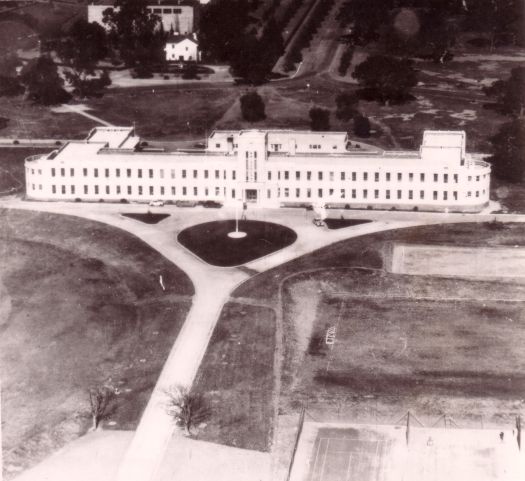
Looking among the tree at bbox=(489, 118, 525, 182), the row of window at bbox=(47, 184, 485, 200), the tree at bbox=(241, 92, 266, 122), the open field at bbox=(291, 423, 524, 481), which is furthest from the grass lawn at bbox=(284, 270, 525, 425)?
the tree at bbox=(241, 92, 266, 122)

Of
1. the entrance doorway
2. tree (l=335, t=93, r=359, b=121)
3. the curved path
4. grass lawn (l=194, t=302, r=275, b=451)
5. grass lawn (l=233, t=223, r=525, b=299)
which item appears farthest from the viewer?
tree (l=335, t=93, r=359, b=121)

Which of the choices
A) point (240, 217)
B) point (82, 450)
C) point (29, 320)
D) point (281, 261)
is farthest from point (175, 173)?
point (82, 450)

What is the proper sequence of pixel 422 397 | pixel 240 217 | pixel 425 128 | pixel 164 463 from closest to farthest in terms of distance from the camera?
pixel 164 463 < pixel 422 397 < pixel 240 217 < pixel 425 128

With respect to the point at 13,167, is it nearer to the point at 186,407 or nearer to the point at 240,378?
the point at 240,378

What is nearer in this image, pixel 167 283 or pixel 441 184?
pixel 167 283

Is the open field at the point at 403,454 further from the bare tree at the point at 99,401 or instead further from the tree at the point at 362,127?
the tree at the point at 362,127

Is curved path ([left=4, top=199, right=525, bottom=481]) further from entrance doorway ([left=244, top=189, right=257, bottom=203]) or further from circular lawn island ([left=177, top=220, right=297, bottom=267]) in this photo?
entrance doorway ([left=244, top=189, right=257, bottom=203])

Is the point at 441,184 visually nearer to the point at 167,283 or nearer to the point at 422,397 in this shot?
the point at 167,283
